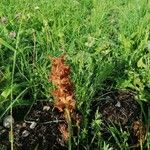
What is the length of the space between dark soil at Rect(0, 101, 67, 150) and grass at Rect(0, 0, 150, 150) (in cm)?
9

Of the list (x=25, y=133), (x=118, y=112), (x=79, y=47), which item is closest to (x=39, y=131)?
(x=25, y=133)

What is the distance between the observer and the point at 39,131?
2.21 m

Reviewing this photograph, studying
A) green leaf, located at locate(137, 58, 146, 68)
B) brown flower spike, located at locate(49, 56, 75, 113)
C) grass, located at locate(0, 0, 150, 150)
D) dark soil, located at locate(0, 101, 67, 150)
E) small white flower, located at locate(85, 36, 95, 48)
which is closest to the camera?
brown flower spike, located at locate(49, 56, 75, 113)

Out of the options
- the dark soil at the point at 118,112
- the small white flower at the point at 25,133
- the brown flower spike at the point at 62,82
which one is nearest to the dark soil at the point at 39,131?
the small white flower at the point at 25,133

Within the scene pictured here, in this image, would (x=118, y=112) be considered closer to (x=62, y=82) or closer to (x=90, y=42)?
(x=90, y=42)

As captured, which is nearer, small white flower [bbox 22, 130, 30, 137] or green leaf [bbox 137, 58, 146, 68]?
small white flower [bbox 22, 130, 30, 137]

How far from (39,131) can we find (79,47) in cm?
91

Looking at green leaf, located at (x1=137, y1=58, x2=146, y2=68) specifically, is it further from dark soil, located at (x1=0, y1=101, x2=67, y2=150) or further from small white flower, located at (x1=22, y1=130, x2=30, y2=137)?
small white flower, located at (x1=22, y1=130, x2=30, y2=137)

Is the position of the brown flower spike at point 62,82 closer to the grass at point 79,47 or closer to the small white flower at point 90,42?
the grass at point 79,47

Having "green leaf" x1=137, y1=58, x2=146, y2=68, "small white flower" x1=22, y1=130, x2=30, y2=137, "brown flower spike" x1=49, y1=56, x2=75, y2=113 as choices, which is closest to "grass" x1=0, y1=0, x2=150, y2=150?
"green leaf" x1=137, y1=58, x2=146, y2=68

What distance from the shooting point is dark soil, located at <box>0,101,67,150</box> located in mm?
2109

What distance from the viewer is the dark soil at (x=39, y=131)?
2109 millimetres

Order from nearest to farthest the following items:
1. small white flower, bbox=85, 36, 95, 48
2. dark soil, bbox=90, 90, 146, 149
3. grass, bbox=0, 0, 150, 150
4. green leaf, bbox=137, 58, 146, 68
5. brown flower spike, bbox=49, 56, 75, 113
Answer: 1. brown flower spike, bbox=49, 56, 75, 113
2. dark soil, bbox=90, 90, 146, 149
3. grass, bbox=0, 0, 150, 150
4. green leaf, bbox=137, 58, 146, 68
5. small white flower, bbox=85, 36, 95, 48

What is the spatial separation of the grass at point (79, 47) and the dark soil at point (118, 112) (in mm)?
64
